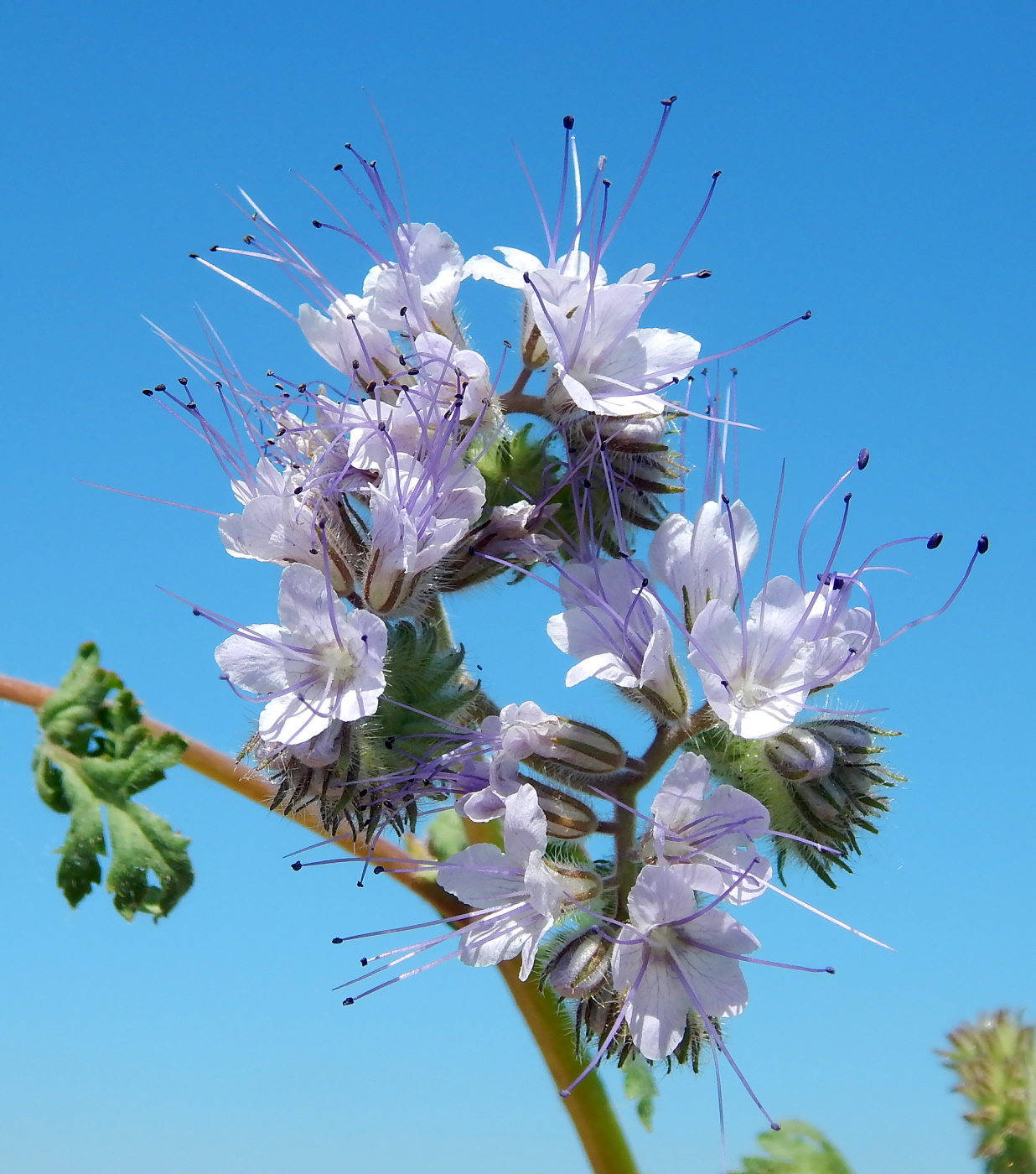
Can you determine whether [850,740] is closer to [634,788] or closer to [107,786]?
[634,788]

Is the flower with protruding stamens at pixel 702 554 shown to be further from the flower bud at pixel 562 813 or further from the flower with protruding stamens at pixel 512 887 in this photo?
the flower with protruding stamens at pixel 512 887

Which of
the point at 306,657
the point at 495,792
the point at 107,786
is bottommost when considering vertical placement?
the point at 495,792

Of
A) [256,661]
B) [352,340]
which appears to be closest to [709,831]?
[256,661]

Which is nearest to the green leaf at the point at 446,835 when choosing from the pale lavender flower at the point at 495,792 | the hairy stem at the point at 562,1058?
the hairy stem at the point at 562,1058

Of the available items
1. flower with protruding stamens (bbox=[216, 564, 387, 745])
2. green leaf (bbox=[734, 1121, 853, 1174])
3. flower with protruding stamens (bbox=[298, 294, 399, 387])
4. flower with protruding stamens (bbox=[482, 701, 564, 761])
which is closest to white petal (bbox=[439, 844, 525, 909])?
flower with protruding stamens (bbox=[482, 701, 564, 761])

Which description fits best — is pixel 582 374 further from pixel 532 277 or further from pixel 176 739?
pixel 176 739

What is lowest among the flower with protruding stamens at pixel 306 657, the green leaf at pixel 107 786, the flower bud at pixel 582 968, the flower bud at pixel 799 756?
the flower bud at pixel 582 968
